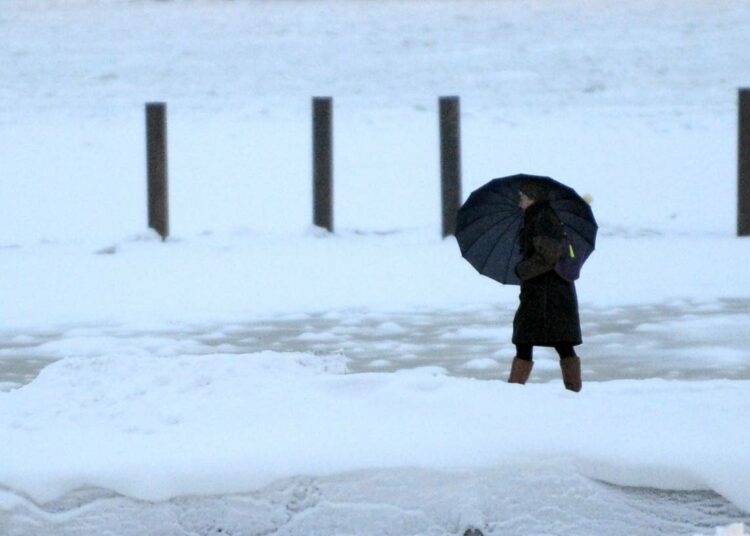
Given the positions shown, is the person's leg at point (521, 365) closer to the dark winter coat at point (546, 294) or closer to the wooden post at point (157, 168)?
the dark winter coat at point (546, 294)

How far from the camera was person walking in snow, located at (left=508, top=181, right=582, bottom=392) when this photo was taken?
19.6 feet

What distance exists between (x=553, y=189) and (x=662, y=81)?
Result: 19669mm

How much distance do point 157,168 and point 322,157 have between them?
4.30 ft

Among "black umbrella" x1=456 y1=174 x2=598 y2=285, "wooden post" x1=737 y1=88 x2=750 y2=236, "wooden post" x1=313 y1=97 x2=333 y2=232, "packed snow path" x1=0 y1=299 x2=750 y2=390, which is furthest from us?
"wooden post" x1=313 y1=97 x2=333 y2=232

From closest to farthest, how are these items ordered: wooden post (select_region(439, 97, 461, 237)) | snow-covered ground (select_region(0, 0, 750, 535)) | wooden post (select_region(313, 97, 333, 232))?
snow-covered ground (select_region(0, 0, 750, 535)) < wooden post (select_region(439, 97, 461, 237)) < wooden post (select_region(313, 97, 333, 232))

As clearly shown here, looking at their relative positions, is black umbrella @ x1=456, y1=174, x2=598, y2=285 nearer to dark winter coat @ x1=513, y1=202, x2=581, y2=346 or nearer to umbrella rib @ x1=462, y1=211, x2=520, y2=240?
umbrella rib @ x1=462, y1=211, x2=520, y2=240

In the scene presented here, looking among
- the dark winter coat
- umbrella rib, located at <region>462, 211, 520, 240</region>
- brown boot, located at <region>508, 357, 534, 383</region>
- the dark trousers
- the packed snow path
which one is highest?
umbrella rib, located at <region>462, 211, 520, 240</region>

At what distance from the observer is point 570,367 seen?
6047 mm

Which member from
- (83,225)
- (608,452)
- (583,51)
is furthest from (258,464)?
(583,51)

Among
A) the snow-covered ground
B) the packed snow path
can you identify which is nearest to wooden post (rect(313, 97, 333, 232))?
the snow-covered ground

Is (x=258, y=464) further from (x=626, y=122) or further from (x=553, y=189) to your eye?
(x=626, y=122)

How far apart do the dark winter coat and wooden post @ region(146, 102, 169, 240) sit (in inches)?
264

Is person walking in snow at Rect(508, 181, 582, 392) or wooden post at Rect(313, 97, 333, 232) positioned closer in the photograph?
person walking in snow at Rect(508, 181, 582, 392)

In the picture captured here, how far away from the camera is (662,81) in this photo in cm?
2530
